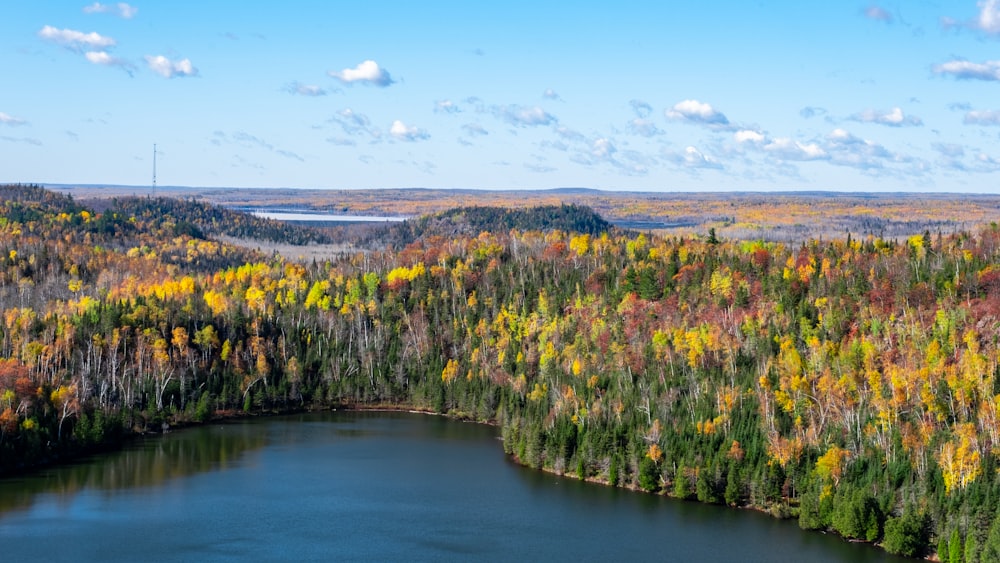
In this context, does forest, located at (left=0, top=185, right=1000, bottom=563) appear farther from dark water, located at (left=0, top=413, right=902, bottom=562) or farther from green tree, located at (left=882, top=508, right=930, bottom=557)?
dark water, located at (left=0, top=413, right=902, bottom=562)

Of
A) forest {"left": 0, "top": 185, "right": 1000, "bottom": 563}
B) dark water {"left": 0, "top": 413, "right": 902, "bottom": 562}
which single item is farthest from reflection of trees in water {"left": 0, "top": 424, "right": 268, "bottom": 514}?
forest {"left": 0, "top": 185, "right": 1000, "bottom": 563}

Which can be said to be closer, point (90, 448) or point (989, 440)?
point (989, 440)

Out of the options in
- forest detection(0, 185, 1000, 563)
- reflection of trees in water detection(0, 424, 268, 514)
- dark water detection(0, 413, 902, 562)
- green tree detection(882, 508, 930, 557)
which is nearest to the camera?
green tree detection(882, 508, 930, 557)

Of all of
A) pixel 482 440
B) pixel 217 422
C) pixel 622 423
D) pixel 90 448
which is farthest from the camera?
pixel 217 422

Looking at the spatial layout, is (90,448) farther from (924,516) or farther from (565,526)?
(924,516)

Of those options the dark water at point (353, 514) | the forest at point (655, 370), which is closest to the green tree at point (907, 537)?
the forest at point (655, 370)

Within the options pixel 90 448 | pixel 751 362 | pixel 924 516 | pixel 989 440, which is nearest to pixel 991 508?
pixel 924 516

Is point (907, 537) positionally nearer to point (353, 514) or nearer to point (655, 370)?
point (353, 514)
